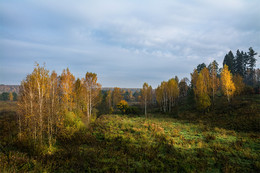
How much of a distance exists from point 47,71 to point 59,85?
12.3m

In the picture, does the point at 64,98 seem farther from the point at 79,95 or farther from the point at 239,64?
the point at 239,64

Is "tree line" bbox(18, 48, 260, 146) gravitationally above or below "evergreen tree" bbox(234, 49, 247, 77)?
below

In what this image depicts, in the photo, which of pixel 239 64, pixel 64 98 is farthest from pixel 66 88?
pixel 239 64

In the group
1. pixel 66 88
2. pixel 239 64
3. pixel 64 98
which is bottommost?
pixel 64 98

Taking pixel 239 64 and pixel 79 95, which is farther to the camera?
pixel 239 64

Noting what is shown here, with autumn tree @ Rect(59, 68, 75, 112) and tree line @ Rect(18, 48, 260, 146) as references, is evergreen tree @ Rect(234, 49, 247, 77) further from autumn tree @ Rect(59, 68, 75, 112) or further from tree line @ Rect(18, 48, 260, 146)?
autumn tree @ Rect(59, 68, 75, 112)

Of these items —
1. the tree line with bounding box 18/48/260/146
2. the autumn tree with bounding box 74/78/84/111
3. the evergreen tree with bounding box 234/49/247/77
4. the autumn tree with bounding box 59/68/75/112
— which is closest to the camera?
the tree line with bounding box 18/48/260/146

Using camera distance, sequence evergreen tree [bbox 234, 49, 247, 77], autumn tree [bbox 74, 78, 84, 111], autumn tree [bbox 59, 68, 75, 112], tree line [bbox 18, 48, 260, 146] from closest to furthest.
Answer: tree line [bbox 18, 48, 260, 146], autumn tree [bbox 59, 68, 75, 112], autumn tree [bbox 74, 78, 84, 111], evergreen tree [bbox 234, 49, 247, 77]

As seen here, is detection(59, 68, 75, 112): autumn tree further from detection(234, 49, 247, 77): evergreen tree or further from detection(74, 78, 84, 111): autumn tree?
detection(234, 49, 247, 77): evergreen tree

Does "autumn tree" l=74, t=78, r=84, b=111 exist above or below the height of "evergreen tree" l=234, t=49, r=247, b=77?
below

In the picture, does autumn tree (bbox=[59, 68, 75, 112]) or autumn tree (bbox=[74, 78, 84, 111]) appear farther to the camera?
autumn tree (bbox=[74, 78, 84, 111])

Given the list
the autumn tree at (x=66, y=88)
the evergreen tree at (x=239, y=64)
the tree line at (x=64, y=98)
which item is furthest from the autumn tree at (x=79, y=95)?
the evergreen tree at (x=239, y=64)

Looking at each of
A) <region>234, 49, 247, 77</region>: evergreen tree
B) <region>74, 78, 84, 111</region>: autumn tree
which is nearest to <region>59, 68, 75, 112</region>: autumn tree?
<region>74, 78, 84, 111</region>: autumn tree

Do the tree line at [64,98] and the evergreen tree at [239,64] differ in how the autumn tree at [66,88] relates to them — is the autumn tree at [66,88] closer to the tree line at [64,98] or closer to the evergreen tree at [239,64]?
the tree line at [64,98]
